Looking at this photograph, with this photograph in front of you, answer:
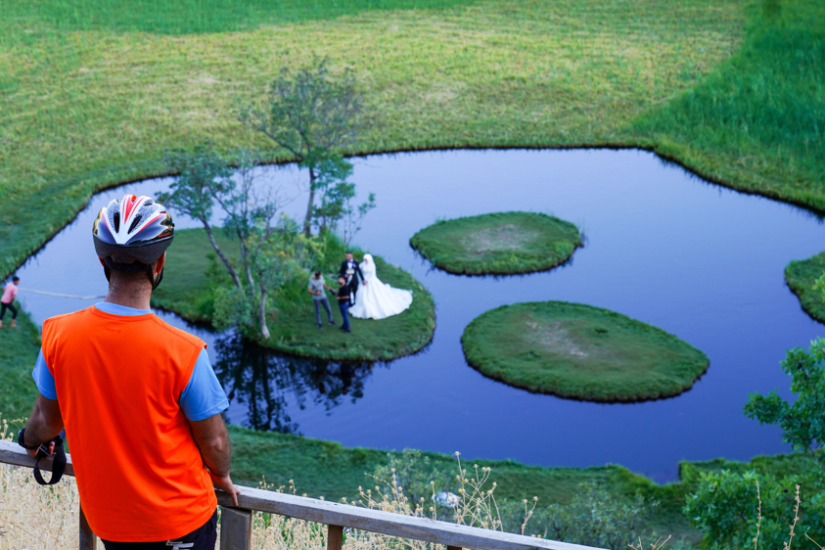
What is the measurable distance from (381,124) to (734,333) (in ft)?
74.8

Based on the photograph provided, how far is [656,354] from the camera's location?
64.9 ft

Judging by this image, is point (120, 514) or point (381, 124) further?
point (381, 124)

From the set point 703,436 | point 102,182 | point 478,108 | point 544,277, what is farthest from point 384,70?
point 703,436

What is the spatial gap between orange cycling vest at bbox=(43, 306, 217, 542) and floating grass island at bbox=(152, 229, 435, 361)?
16664mm

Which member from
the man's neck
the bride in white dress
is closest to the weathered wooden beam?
the man's neck

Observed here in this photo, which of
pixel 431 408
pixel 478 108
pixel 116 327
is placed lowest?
pixel 431 408

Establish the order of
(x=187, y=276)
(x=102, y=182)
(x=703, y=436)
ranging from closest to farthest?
(x=703, y=436) → (x=187, y=276) → (x=102, y=182)

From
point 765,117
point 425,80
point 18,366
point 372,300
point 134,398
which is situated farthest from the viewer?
point 425,80

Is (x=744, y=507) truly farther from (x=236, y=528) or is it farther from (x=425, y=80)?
(x=425, y=80)

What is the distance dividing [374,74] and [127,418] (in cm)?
4392

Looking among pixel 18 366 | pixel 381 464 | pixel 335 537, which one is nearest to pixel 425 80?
pixel 18 366

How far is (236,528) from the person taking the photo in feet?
12.0

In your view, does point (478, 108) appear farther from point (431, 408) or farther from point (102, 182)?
point (431, 408)

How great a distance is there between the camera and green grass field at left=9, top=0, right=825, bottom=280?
113ft
